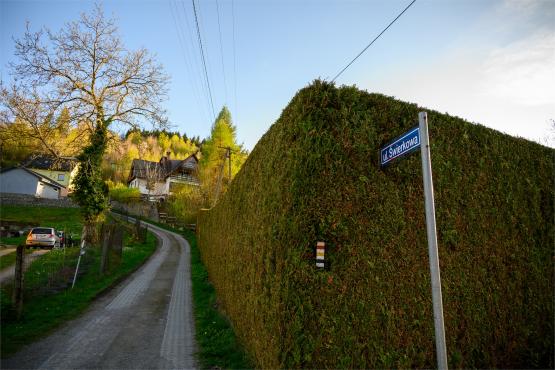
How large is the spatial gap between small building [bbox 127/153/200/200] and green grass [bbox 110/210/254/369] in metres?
42.6

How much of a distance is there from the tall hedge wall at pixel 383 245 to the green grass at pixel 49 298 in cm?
479

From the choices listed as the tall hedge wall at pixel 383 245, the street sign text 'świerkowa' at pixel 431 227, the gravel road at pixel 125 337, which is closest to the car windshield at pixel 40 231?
the gravel road at pixel 125 337

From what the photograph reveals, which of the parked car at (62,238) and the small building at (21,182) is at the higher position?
the small building at (21,182)

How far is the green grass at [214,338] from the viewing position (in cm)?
527

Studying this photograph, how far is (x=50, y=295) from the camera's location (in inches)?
364

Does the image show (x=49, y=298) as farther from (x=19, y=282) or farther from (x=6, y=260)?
(x=6, y=260)

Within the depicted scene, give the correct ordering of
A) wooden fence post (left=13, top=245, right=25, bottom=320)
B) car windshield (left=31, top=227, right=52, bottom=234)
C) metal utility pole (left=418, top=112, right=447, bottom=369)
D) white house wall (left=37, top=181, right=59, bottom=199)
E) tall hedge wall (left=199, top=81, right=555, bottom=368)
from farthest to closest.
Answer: white house wall (left=37, top=181, right=59, bottom=199) → car windshield (left=31, top=227, right=52, bottom=234) → wooden fence post (left=13, top=245, right=25, bottom=320) → tall hedge wall (left=199, top=81, right=555, bottom=368) → metal utility pole (left=418, top=112, right=447, bottom=369)

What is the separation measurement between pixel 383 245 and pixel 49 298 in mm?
9934

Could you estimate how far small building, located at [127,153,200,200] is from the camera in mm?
53875

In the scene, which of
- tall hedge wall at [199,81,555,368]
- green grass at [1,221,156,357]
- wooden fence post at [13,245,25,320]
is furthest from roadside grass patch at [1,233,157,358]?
tall hedge wall at [199,81,555,368]

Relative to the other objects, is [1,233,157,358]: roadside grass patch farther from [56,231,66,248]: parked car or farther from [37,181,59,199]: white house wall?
[37,181,59,199]: white house wall

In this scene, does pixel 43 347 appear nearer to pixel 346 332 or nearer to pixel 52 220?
pixel 346 332

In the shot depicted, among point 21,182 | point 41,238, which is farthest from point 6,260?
point 21,182

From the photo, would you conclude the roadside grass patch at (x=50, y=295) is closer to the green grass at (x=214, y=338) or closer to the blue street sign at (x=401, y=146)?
the green grass at (x=214, y=338)
